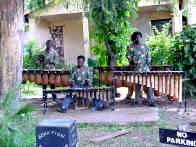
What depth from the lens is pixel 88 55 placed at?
52.6ft

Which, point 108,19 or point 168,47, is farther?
point 168,47

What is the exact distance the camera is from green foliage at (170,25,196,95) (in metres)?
10.1

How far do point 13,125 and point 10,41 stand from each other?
10.1 feet

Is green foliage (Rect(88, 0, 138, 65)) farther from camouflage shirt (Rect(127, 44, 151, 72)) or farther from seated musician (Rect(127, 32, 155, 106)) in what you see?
camouflage shirt (Rect(127, 44, 151, 72))

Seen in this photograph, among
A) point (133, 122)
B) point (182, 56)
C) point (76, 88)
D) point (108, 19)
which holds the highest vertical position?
point (108, 19)

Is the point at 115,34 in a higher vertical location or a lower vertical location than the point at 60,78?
higher

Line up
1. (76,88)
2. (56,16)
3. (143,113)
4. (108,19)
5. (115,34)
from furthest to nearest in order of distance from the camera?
(56,16), (115,34), (108,19), (76,88), (143,113)

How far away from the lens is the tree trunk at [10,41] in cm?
697

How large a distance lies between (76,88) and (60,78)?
39.6 inches

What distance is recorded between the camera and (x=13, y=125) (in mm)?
4242

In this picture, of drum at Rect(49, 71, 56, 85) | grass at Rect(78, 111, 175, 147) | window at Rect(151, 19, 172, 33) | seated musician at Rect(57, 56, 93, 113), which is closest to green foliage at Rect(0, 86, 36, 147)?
grass at Rect(78, 111, 175, 147)

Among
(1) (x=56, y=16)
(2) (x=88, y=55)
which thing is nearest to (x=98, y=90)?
(2) (x=88, y=55)

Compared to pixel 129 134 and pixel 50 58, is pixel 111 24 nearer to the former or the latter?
pixel 50 58

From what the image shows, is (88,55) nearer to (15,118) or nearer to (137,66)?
(137,66)
